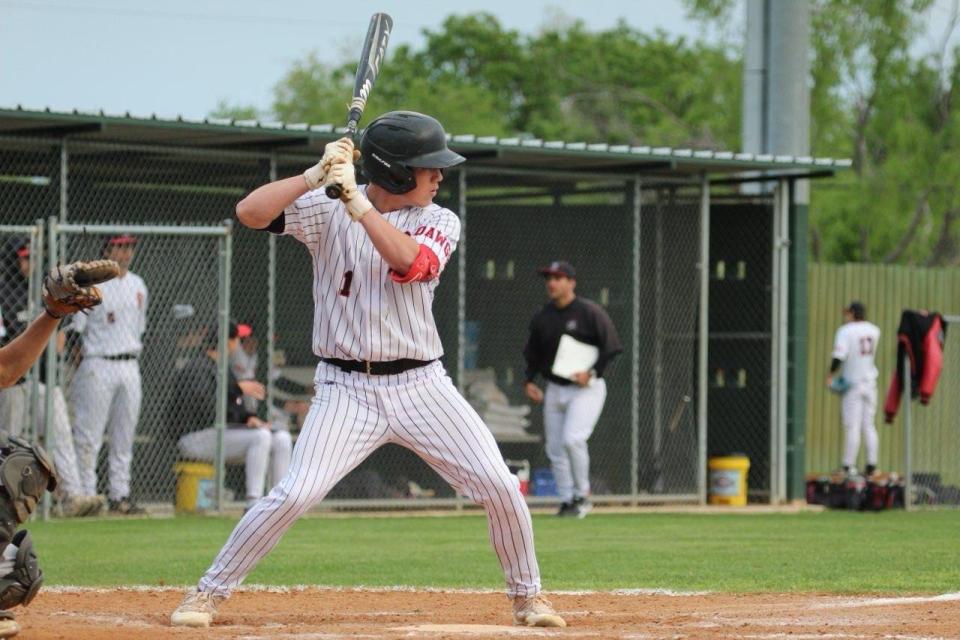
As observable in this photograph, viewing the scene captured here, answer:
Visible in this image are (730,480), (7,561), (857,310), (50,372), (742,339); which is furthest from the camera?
(857,310)

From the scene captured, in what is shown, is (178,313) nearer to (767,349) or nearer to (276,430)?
(276,430)

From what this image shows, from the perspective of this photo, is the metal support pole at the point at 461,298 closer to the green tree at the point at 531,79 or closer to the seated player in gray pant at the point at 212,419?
the seated player in gray pant at the point at 212,419

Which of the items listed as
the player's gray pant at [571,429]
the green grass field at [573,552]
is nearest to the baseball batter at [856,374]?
the green grass field at [573,552]

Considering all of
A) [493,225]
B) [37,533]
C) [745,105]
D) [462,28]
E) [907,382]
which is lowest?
[37,533]

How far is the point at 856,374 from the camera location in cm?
1664

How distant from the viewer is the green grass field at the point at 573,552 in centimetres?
850

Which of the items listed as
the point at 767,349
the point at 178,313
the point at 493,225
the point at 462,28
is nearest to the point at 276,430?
the point at 178,313

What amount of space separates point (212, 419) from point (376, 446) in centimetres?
722

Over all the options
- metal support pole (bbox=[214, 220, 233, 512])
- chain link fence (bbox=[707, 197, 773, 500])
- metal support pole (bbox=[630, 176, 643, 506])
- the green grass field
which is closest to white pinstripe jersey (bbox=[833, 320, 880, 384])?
chain link fence (bbox=[707, 197, 773, 500])

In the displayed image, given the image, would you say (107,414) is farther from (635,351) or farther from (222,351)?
(635,351)

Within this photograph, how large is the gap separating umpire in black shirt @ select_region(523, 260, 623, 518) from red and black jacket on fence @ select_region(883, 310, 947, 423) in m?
3.06

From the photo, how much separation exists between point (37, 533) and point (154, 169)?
14.4 ft

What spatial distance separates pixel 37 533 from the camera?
11.3 m

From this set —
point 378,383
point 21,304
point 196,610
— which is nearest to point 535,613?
point 378,383
